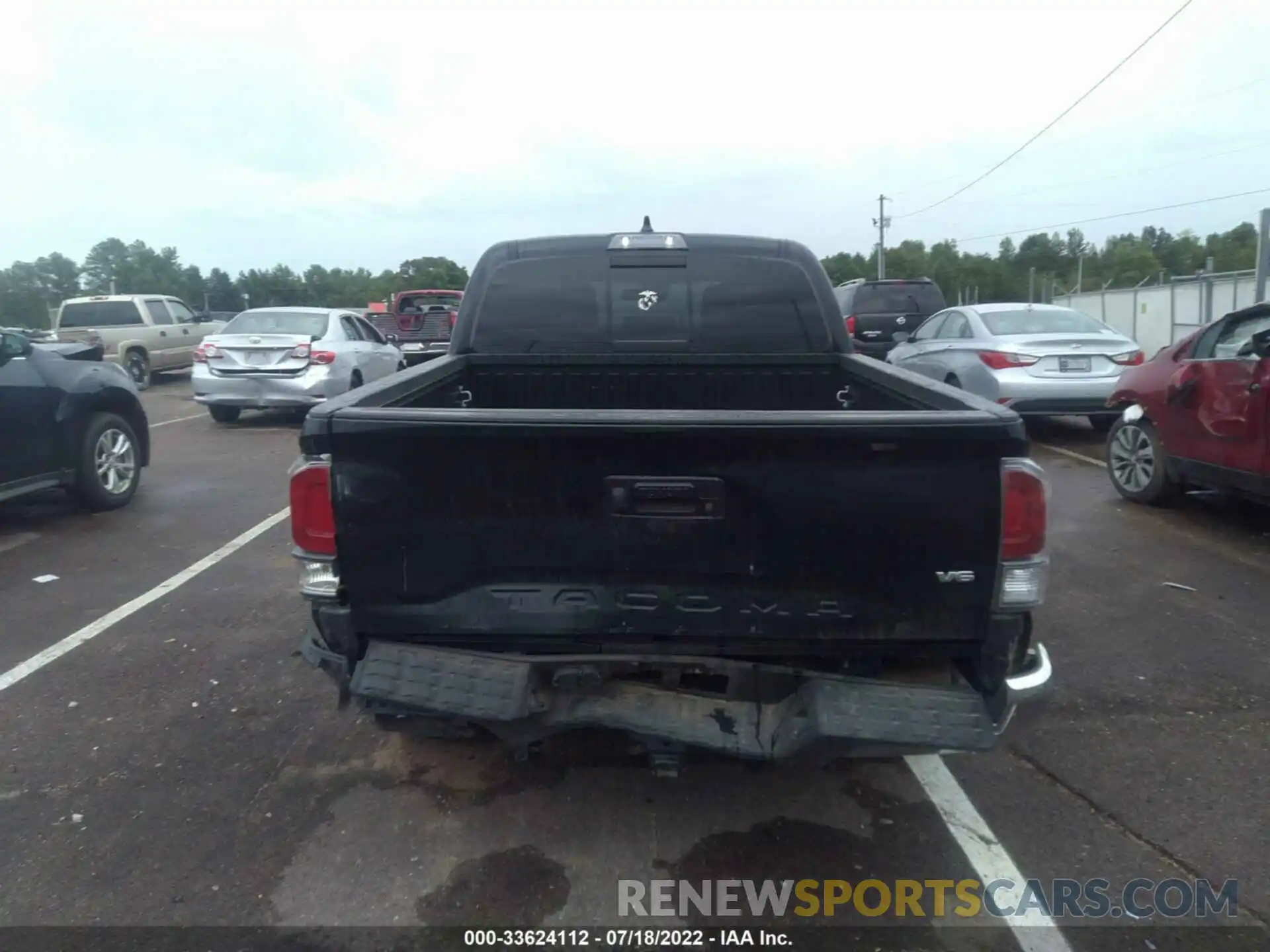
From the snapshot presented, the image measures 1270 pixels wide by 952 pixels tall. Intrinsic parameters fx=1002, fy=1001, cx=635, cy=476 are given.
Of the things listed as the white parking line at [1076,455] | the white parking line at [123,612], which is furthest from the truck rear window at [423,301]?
the white parking line at [123,612]

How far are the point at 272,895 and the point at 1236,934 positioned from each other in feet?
9.62

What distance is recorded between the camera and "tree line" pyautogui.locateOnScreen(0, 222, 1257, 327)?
2894 centimetres

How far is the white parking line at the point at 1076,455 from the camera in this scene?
33.2 ft

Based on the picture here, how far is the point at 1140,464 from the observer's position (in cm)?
816

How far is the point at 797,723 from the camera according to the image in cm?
298

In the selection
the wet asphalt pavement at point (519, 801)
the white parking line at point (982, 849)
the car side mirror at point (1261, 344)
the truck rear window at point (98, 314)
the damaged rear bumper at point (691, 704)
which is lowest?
the white parking line at point (982, 849)

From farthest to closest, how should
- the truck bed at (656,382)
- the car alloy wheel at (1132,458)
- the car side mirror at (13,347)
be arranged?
the car alloy wheel at (1132,458) < the car side mirror at (13,347) < the truck bed at (656,382)

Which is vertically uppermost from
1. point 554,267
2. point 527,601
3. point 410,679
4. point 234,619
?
point 554,267

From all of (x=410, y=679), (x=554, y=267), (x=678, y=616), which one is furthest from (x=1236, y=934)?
(x=554, y=267)

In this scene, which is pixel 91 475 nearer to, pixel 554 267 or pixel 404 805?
pixel 554 267

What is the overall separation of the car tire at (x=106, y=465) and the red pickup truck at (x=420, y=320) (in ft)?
37.4

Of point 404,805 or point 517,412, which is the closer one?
point 517,412

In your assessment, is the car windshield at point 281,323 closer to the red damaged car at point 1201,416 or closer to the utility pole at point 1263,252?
the red damaged car at point 1201,416

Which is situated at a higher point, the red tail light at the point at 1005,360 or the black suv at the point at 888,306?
the black suv at the point at 888,306
